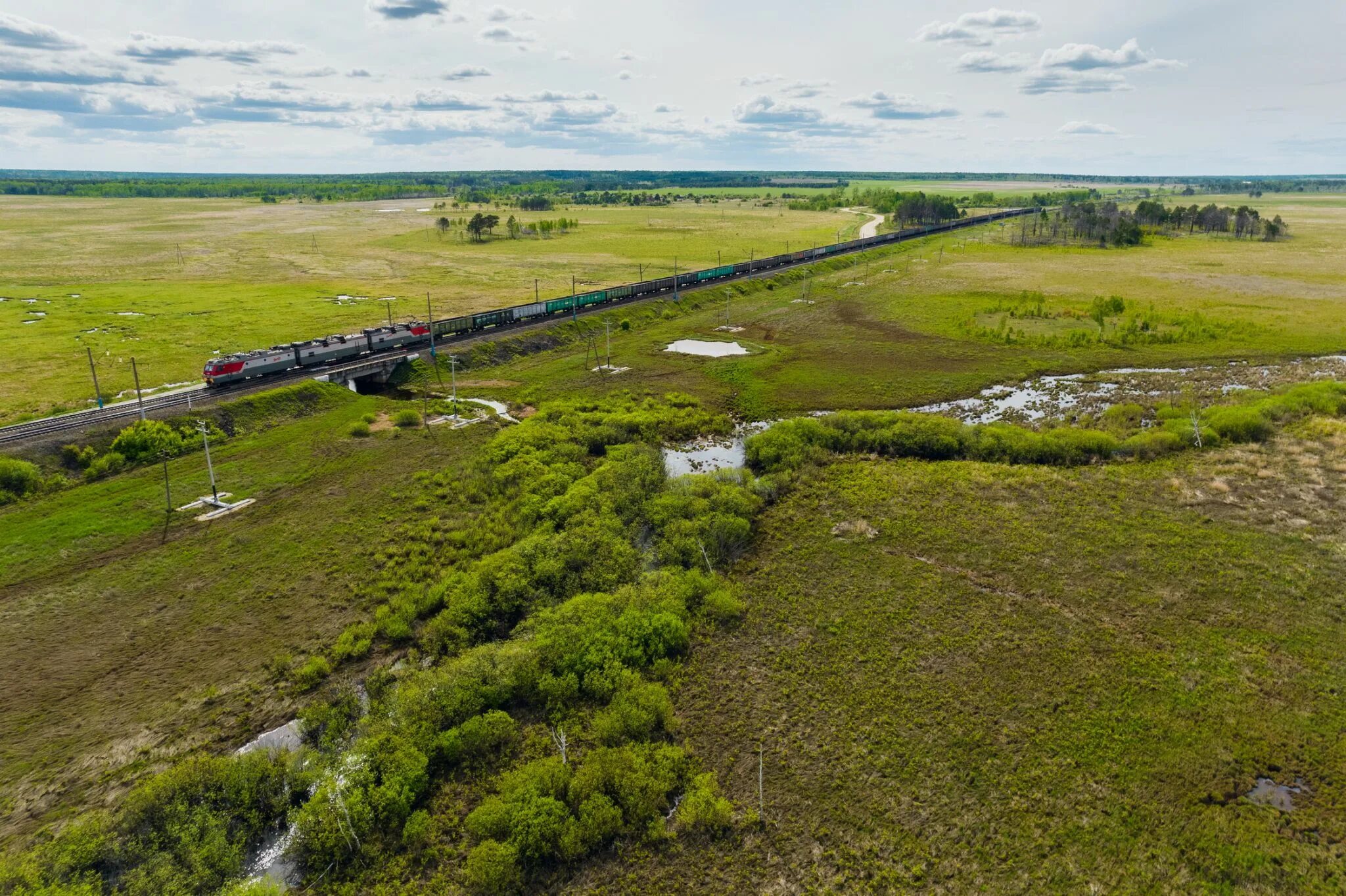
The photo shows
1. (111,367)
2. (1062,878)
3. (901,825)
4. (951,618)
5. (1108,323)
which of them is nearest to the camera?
(1062,878)

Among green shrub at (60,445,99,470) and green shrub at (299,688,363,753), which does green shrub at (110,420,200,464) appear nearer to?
green shrub at (60,445,99,470)

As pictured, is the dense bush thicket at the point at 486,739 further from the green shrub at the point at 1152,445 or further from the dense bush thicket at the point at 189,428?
the green shrub at the point at 1152,445

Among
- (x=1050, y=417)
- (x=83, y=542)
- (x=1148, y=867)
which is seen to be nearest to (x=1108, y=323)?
(x=1050, y=417)

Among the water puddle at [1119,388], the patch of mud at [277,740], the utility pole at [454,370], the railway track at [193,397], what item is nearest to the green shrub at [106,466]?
the railway track at [193,397]

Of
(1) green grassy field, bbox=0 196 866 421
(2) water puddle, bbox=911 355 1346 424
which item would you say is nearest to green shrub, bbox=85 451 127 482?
(1) green grassy field, bbox=0 196 866 421

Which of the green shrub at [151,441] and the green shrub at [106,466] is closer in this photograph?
the green shrub at [106,466]

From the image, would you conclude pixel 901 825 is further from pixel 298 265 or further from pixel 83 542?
pixel 298 265
